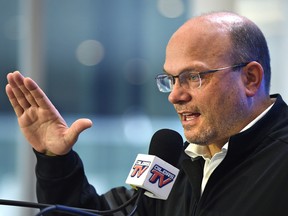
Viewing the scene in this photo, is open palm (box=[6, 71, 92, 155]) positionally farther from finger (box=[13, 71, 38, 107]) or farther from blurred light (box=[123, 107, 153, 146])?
blurred light (box=[123, 107, 153, 146])

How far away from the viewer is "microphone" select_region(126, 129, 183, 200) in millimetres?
1570

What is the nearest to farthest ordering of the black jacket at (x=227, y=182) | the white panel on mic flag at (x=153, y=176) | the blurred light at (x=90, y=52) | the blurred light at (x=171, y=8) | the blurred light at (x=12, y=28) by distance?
the black jacket at (x=227, y=182) → the white panel on mic flag at (x=153, y=176) → the blurred light at (x=12, y=28) → the blurred light at (x=171, y=8) → the blurred light at (x=90, y=52)

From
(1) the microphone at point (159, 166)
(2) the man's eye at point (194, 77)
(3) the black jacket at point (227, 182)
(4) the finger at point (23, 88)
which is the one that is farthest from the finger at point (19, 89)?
(2) the man's eye at point (194, 77)

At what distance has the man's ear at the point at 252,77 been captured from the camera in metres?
1.64

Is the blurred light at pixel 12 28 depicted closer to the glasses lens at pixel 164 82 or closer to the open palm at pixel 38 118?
the open palm at pixel 38 118

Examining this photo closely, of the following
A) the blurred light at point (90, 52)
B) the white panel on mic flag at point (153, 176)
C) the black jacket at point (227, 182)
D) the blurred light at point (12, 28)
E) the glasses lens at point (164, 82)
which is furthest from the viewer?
the blurred light at point (90, 52)

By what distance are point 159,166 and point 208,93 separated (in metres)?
0.25

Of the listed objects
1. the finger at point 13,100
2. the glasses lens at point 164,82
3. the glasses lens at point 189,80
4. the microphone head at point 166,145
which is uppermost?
the glasses lens at point 189,80

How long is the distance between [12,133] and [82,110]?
20.8 inches

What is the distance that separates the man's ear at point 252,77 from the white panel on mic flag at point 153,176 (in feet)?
1.02

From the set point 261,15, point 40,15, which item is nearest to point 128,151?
point 40,15

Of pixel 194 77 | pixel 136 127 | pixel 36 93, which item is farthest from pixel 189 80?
pixel 136 127

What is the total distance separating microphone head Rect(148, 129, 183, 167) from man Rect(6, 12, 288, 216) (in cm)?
6

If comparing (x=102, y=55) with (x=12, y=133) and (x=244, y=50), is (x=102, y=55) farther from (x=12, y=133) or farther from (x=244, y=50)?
(x=244, y=50)
